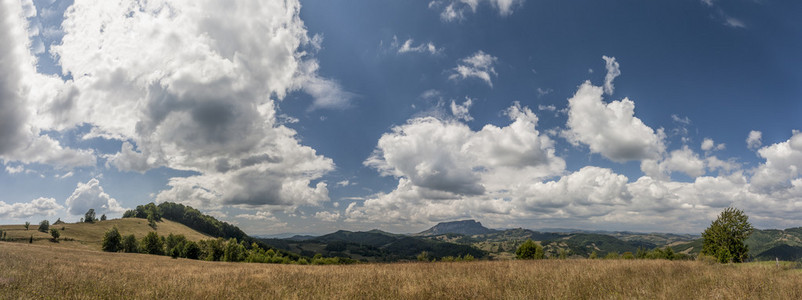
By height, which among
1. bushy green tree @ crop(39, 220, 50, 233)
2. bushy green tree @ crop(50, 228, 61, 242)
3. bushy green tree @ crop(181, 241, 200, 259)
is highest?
bushy green tree @ crop(39, 220, 50, 233)

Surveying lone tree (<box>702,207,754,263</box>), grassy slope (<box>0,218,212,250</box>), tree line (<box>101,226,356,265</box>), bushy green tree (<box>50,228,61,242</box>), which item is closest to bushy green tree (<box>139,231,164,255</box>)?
tree line (<box>101,226,356,265</box>)

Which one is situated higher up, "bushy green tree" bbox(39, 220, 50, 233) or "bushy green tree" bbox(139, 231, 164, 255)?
"bushy green tree" bbox(39, 220, 50, 233)

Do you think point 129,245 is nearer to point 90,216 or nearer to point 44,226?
point 44,226

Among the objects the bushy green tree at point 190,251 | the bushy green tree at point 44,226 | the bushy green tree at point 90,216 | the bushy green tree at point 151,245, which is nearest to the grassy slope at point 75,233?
the bushy green tree at point 44,226

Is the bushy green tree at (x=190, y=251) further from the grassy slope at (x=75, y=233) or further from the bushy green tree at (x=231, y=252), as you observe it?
the grassy slope at (x=75, y=233)

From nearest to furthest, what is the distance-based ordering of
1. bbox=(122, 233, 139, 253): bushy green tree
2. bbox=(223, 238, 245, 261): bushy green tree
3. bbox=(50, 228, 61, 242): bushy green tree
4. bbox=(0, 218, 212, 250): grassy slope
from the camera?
1. bbox=(223, 238, 245, 261): bushy green tree
2. bbox=(122, 233, 139, 253): bushy green tree
3. bbox=(0, 218, 212, 250): grassy slope
4. bbox=(50, 228, 61, 242): bushy green tree

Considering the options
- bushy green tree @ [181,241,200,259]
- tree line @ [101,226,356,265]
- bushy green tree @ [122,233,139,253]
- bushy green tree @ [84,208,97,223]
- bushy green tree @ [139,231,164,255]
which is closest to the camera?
tree line @ [101,226,356,265]

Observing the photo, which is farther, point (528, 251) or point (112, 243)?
point (112, 243)

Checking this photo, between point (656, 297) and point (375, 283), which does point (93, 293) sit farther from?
point (656, 297)

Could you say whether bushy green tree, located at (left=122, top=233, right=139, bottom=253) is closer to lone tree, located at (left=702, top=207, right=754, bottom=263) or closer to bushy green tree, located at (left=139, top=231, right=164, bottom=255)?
bushy green tree, located at (left=139, top=231, right=164, bottom=255)

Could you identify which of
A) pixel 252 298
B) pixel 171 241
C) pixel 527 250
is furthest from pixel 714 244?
pixel 171 241

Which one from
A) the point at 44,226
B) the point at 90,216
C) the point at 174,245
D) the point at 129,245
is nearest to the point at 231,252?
the point at 174,245

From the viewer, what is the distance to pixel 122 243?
360ft

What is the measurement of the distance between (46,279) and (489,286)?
1345 centimetres
